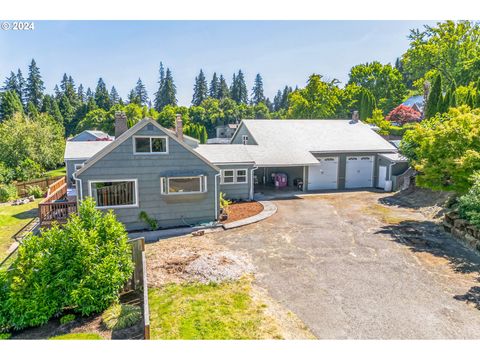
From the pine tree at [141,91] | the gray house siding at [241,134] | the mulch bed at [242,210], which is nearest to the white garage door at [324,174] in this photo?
the gray house siding at [241,134]

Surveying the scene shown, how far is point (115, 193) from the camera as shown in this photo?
13211mm

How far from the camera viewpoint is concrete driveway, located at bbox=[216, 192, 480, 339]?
21.9 feet

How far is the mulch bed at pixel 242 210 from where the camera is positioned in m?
A: 15.4

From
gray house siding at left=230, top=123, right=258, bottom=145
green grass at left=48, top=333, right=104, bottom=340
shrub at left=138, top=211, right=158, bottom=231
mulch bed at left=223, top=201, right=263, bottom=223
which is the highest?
gray house siding at left=230, top=123, right=258, bottom=145

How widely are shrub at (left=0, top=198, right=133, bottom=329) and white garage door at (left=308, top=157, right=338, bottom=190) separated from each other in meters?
17.1

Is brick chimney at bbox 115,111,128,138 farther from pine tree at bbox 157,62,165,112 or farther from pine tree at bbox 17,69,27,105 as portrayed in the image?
pine tree at bbox 157,62,165,112

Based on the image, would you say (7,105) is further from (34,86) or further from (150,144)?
(150,144)

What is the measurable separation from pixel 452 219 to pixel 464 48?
41.8 meters

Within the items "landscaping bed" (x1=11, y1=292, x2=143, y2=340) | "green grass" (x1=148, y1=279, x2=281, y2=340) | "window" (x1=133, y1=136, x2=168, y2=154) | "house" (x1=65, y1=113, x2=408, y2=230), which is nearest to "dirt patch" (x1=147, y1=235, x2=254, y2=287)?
"green grass" (x1=148, y1=279, x2=281, y2=340)

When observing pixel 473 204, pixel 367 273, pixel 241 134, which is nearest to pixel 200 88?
pixel 241 134

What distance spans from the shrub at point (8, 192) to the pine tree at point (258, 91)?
89661 mm

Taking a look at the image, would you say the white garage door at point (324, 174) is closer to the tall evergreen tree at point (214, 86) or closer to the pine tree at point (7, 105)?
the pine tree at point (7, 105)

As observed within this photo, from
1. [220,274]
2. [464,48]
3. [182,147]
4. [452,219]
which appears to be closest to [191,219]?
[182,147]
